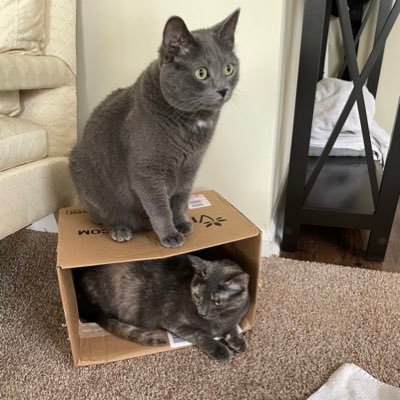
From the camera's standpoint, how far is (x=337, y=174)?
1615mm

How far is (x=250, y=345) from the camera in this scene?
37.8 inches

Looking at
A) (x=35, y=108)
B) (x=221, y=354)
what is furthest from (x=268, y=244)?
(x=35, y=108)

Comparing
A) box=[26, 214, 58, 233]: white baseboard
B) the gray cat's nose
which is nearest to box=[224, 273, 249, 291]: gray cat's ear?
the gray cat's nose

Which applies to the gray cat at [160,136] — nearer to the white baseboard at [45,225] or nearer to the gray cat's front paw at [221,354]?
the gray cat's front paw at [221,354]

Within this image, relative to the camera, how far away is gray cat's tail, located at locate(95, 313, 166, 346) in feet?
3.11

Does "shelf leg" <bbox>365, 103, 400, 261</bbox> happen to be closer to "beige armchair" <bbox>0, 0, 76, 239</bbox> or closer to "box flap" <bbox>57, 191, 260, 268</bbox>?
"box flap" <bbox>57, 191, 260, 268</bbox>

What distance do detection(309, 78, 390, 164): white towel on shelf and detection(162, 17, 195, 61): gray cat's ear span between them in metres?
1.05

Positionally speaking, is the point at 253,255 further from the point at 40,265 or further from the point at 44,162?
the point at 40,265

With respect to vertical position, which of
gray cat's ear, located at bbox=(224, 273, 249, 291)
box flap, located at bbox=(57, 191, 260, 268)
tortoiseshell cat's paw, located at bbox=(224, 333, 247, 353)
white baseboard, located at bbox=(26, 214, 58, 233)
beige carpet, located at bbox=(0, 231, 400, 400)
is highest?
box flap, located at bbox=(57, 191, 260, 268)

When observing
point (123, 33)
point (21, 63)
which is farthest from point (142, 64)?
point (21, 63)

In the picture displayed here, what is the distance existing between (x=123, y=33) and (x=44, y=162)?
0.49 metres

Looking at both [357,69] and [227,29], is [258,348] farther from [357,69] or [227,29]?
[357,69]

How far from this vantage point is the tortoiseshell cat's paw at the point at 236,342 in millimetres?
936

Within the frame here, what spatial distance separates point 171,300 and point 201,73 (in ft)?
1.83
